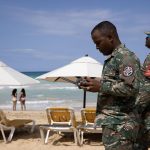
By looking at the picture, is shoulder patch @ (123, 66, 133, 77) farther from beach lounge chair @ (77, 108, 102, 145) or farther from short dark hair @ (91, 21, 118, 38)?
beach lounge chair @ (77, 108, 102, 145)

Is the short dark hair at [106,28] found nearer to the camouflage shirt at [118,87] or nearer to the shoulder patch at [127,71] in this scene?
the camouflage shirt at [118,87]

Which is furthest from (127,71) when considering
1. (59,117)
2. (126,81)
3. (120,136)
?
(59,117)

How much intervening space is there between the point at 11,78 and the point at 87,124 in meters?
2.03

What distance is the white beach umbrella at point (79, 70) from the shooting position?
10.9 metres

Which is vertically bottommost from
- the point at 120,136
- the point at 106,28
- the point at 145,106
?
the point at 120,136

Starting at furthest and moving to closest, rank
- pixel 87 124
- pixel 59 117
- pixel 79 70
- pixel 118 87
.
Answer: pixel 79 70 → pixel 59 117 → pixel 87 124 → pixel 118 87

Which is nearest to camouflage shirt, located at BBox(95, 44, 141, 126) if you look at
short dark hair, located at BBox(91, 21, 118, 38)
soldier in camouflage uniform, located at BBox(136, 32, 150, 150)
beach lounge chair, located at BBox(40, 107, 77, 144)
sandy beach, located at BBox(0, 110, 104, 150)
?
short dark hair, located at BBox(91, 21, 118, 38)

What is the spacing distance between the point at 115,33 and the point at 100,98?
0.54 meters

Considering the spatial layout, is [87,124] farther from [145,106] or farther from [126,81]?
[126,81]

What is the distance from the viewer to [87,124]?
10.3 metres

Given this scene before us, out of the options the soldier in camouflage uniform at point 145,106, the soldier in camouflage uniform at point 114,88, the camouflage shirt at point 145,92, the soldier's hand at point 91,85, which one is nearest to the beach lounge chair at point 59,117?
the soldier in camouflage uniform at point 145,106

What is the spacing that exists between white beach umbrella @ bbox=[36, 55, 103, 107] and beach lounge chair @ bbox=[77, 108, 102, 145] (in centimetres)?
105

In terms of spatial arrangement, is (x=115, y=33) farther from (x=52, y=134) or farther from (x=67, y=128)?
(x=52, y=134)

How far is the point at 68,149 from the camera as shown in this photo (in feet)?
30.4
